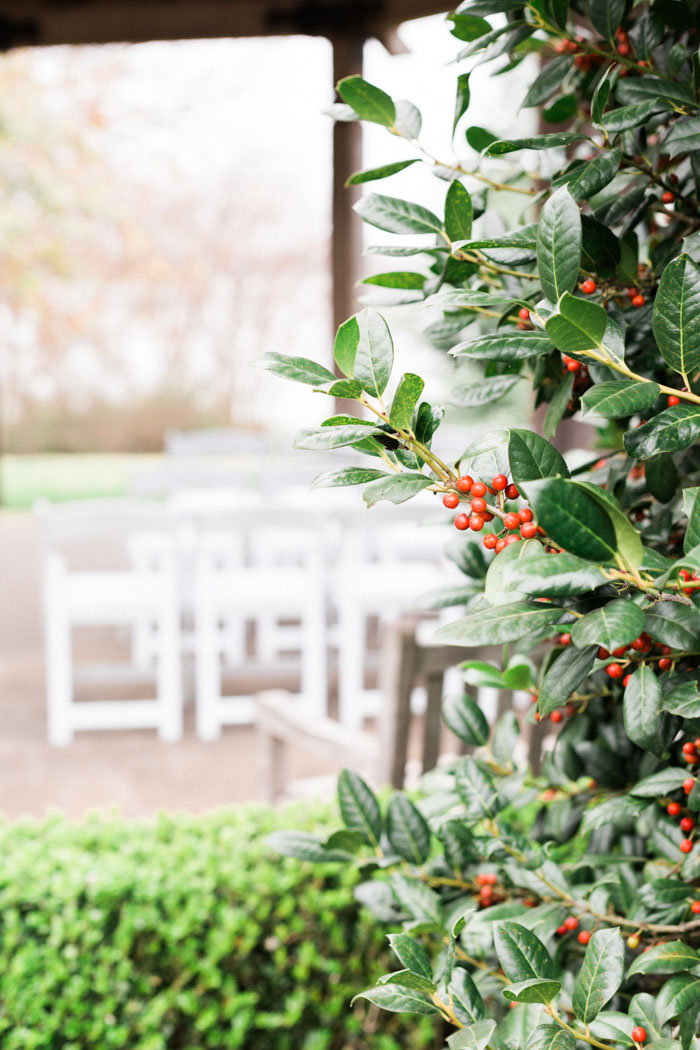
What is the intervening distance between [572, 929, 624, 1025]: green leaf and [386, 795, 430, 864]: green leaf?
0.29m

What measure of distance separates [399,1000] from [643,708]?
271 millimetres

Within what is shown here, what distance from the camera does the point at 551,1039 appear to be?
61 cm

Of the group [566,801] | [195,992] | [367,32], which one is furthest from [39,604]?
[566,801]

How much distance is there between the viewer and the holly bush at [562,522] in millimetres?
555

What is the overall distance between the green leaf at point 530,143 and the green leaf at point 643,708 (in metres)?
0.35

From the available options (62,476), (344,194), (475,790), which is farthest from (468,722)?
(62,476)

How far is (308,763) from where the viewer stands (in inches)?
127

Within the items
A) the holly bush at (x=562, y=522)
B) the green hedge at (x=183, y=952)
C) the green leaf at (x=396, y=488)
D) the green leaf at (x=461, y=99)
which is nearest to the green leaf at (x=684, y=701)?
the holly bush at (x=562, y=522)

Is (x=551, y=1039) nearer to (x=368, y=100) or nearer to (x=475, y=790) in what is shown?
(x=475, y=790)

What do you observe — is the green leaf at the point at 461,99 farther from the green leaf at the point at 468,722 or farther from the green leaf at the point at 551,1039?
the green leaf at the point at 551,1039

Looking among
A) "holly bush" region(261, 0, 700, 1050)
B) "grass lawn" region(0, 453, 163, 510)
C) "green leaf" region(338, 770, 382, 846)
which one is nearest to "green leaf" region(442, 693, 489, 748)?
"holly bush" region(261, 0, 700, 1050)

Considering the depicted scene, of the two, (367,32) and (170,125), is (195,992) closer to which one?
(367,32)

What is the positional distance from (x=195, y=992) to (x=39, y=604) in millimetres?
4697

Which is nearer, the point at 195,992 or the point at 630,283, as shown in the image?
the point at 630,283
